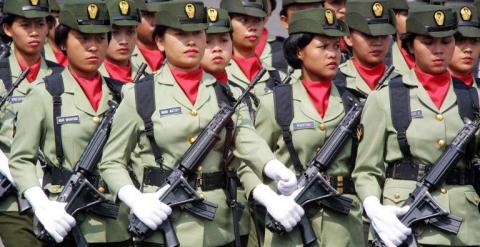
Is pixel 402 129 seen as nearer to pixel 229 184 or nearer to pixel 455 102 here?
pixel 455 102

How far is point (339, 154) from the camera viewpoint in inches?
491

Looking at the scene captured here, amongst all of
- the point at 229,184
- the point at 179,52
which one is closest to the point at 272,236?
the point at 229,184

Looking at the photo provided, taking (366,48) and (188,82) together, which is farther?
(366,48)

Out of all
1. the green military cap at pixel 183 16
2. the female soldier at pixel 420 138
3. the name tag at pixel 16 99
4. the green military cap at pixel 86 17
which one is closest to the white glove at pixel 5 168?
the name tag at pixel 16 99

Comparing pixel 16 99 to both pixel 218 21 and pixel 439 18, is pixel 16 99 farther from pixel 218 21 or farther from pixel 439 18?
pixel 439 18

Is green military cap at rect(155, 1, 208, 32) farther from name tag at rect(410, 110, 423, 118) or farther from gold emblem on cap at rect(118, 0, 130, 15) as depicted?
gold emblem on cap at rect(118, 0, 130, 15)

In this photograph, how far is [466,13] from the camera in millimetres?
13359

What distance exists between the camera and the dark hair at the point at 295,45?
13.0 metres

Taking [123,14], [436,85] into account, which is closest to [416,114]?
[436,85]

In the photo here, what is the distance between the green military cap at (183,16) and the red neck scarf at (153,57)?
3610 mm

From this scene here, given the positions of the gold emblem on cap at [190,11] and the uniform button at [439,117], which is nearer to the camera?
the uniform button at [439,117]

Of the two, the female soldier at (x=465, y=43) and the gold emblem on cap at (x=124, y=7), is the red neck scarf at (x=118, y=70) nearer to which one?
the gold emblem on cap at (x=124, y=7)

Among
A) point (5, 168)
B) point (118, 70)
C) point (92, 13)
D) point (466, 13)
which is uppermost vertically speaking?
point (92, 13)

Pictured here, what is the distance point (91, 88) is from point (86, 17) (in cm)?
49
